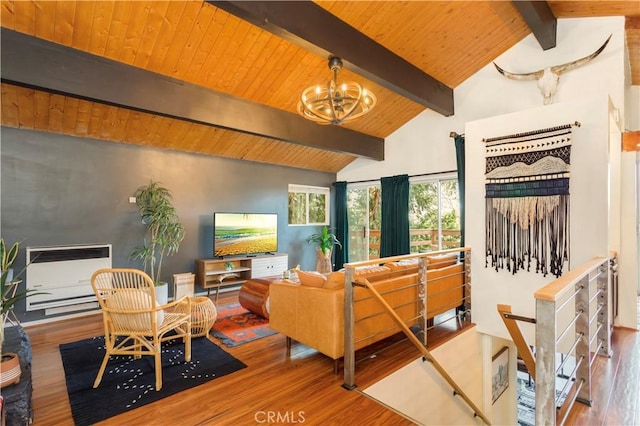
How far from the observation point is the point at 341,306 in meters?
2.71

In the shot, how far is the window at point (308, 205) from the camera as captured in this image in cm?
730

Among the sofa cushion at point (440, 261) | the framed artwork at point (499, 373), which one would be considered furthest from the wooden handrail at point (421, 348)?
the sofa cushion at point (440, 261)

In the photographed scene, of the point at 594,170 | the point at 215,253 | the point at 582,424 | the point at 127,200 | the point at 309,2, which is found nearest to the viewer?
the point at 582,424

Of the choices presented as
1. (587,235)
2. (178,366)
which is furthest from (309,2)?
(178,366)

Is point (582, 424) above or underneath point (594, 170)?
underneath

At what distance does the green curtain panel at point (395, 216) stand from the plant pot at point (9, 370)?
568 cm

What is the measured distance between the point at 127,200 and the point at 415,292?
4.57 metres

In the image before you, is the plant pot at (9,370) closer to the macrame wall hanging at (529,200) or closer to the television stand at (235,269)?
the television stand at (235,269)

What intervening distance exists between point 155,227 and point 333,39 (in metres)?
3.84

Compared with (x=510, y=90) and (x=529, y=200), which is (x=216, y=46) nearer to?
(x=529, y=200)

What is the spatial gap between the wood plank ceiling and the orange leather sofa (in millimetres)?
2813

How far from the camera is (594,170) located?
291cm

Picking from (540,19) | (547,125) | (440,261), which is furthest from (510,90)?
(440,261)

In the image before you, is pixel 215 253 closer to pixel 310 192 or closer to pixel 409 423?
pixel 310 192
